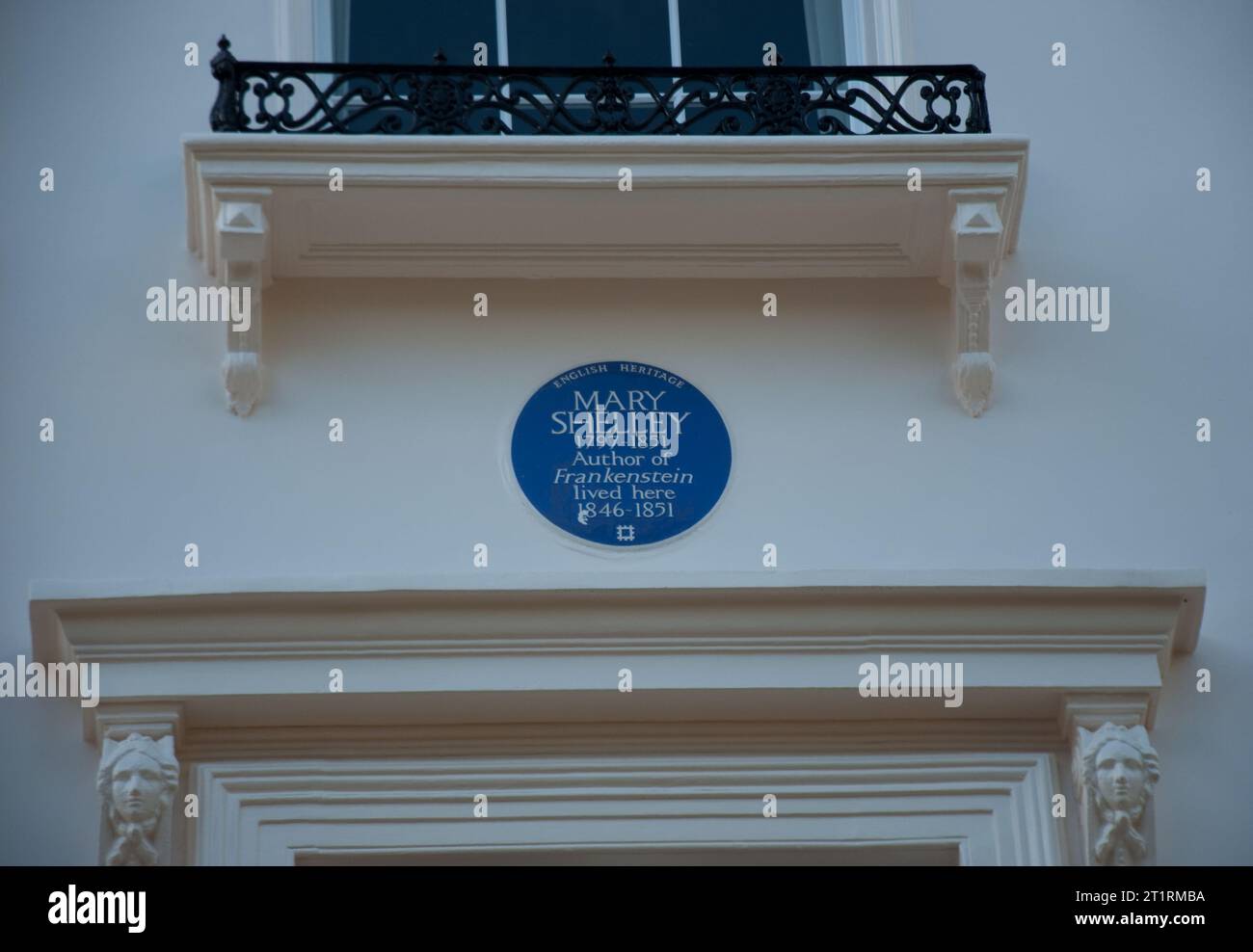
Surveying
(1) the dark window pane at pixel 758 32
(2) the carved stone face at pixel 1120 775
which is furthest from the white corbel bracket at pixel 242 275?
(2) the carved stone face at pixel 1120 775

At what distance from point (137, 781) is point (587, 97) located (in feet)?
8.57

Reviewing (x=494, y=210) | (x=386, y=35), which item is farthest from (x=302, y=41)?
(x=494, y=210)

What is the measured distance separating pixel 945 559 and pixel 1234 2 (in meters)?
2.54

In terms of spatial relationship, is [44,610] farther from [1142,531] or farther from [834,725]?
[1142,531]

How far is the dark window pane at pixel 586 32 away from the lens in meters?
8.26

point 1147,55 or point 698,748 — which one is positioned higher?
Result: point 1147,55

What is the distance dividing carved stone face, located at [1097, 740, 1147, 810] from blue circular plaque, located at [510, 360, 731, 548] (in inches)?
54.9

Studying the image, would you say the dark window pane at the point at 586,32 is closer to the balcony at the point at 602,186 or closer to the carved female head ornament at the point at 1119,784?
the balcony at the point at 602,186

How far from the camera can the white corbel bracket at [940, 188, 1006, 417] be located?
24.1 feet

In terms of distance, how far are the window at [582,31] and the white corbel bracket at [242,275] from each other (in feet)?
3.72

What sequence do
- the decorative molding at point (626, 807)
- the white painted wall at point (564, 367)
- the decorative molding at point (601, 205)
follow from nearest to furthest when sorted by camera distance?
the decorative molding at point (626, 807)
the white painted wall at point (564, 367)
the decorative molding at point (601, 205)

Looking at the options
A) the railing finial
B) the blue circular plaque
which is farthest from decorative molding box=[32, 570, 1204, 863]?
the railing finial

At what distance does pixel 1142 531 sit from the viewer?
7.23 meters
